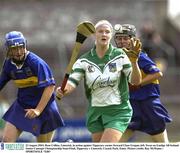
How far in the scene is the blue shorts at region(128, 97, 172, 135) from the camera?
14.2 meters

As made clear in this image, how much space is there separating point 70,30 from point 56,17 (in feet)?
2.05

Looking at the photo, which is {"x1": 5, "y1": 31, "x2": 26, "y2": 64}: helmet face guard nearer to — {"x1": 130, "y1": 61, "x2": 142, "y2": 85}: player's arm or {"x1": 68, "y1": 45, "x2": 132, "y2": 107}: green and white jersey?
{"x1": 68, "y1": 45, "x2": 132, "y2": 107}: green and white jersey

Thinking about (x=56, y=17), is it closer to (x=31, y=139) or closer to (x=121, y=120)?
(x=31, y=139)

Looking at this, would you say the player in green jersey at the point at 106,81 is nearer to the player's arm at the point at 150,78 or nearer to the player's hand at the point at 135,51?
the player's hand at the point at 135,51

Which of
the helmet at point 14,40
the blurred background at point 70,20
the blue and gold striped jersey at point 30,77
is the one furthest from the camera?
the blurred background at point 70,20

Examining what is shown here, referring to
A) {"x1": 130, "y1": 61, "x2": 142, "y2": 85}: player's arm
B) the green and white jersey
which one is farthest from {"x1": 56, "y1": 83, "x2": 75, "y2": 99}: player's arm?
{"x1": 130, "y1": 61, "x2": 142, "y2": 85}: player's arm

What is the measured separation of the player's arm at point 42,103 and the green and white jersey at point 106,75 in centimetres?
58

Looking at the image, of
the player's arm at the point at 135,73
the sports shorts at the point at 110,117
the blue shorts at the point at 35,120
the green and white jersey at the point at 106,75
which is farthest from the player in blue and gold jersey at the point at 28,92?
the player's arm at the point at 135,73

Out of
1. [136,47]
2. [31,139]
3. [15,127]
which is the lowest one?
[31,139]

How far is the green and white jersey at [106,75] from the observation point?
504 inches

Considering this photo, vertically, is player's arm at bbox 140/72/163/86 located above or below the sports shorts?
above

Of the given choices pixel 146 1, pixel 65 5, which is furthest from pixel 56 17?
pixel 146 1

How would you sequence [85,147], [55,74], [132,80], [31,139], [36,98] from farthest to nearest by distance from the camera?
1. [55,74]
2. [31,139]
3. [36,98]
4. [132,80]
5. [85,147]

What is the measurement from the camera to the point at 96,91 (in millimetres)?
12898
